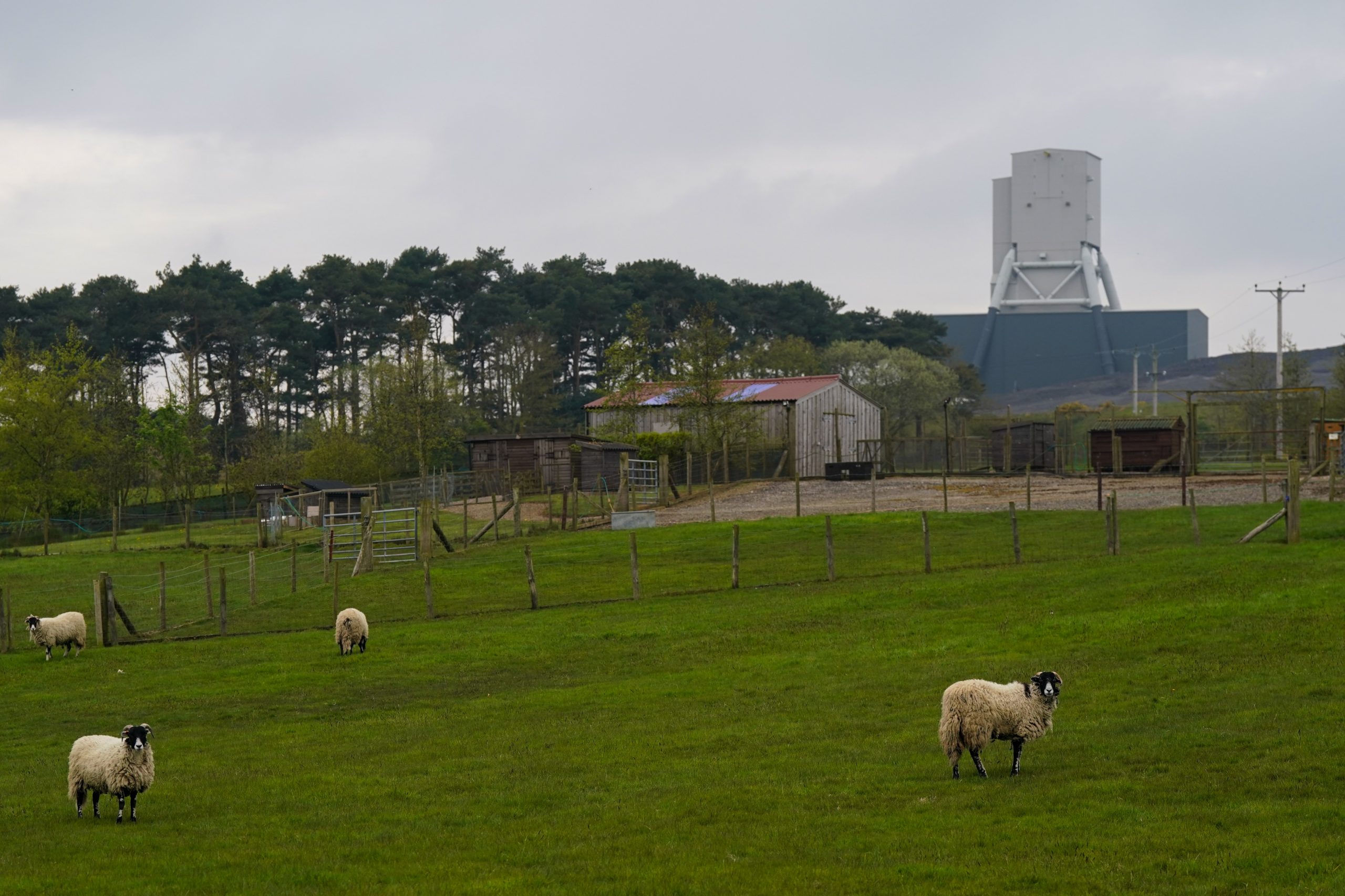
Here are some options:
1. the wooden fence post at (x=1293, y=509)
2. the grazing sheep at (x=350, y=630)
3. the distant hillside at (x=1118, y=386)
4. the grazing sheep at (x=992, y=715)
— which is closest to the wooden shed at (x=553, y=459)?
the wooden fence post at (x=1293, y=509)

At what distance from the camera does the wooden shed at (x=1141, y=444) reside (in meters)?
68.6

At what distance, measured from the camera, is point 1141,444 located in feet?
228

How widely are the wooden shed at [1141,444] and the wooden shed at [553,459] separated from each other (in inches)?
986

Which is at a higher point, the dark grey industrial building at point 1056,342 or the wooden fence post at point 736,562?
the dark grey industrial building at point 1056,342

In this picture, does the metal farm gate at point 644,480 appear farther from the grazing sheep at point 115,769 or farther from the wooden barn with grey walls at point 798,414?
the grazing sheep at point 115,769

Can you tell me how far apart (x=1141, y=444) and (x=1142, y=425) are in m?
1.05

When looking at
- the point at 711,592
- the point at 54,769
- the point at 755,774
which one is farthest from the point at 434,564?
the point at 755,774

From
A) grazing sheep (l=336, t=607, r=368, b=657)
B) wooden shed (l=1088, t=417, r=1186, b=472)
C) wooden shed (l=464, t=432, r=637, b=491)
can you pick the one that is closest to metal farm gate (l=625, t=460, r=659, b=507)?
wooden shed (l=464, t=432, r=637, b=491)

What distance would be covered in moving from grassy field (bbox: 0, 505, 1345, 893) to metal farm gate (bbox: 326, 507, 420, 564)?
5539 mm

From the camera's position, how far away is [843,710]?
19453 mm

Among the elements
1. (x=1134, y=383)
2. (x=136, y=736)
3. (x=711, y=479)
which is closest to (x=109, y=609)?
(x=136, y=736)

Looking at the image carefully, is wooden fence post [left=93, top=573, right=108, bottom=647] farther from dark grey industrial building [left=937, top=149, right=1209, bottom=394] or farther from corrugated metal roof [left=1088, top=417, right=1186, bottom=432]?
dark grey industrial building [left=937, top=149, right=1209, bottom=394]

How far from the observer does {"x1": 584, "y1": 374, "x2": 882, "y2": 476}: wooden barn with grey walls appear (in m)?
78.2

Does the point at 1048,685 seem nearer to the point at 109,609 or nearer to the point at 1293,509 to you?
the point at 1293,509
